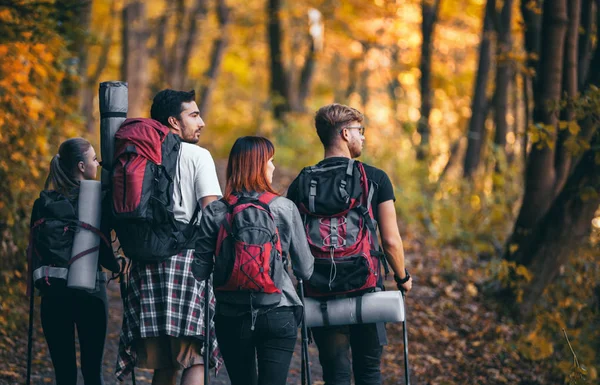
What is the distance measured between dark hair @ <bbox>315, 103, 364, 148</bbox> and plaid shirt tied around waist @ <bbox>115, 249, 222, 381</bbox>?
3.44 feet

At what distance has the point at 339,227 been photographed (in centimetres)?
438

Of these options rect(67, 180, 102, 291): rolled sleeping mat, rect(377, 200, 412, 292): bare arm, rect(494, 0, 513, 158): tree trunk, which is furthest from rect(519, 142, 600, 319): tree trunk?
rect(494, 0, 513, 158): tree trunk

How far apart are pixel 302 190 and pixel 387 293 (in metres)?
0.77

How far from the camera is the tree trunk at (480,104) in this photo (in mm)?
16000

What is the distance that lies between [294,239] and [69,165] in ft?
4.95

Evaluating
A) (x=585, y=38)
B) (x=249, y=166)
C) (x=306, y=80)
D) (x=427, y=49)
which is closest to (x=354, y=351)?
(x=249, y=166)

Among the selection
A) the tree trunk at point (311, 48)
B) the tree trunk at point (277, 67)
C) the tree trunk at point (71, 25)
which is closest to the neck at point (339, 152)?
the tree trunk at point (71, 25)

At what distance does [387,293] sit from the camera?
4410 mm

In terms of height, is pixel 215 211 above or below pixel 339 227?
above

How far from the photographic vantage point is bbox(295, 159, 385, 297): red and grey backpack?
435 centimetres

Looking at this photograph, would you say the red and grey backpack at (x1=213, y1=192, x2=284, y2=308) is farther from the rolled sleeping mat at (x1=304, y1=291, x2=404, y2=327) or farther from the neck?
the neck

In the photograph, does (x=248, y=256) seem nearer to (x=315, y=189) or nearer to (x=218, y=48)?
(x=315, y=189)

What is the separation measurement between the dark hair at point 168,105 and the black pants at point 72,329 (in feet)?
3.78

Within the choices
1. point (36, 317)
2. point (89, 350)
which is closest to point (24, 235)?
point (36, 317)
